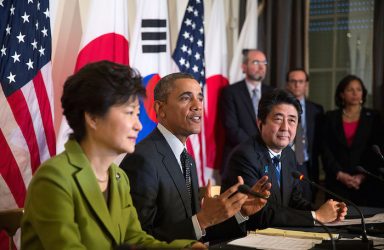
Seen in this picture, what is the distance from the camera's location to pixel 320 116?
521 cm

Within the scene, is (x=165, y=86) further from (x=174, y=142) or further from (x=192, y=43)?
(x=192, y=43)

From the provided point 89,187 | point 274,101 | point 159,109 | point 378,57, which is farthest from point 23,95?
point 378,57

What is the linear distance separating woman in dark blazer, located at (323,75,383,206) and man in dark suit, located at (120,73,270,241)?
2.55 metres

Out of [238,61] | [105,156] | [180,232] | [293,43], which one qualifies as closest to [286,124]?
[180,232]

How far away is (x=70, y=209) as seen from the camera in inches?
65.6

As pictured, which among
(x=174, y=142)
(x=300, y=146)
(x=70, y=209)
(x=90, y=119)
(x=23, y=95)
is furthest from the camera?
(x=300, y=146)

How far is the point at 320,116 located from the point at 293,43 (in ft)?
3.94

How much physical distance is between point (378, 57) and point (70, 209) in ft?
15.4

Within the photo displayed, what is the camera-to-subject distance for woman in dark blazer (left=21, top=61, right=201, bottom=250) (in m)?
1.64

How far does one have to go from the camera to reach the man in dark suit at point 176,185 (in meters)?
2.13

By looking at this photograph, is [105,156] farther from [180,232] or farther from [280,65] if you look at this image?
[280,65]

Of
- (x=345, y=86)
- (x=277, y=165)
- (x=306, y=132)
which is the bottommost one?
(x=306, y=132)

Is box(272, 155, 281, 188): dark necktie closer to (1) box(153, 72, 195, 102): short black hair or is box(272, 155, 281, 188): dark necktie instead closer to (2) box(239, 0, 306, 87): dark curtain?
(1) box(153, 72, 195, 102): short black hair

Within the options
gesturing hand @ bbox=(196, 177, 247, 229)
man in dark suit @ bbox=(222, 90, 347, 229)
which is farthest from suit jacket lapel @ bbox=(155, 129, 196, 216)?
man in dark suit @ bbox=(222, 90, 347, 229)
